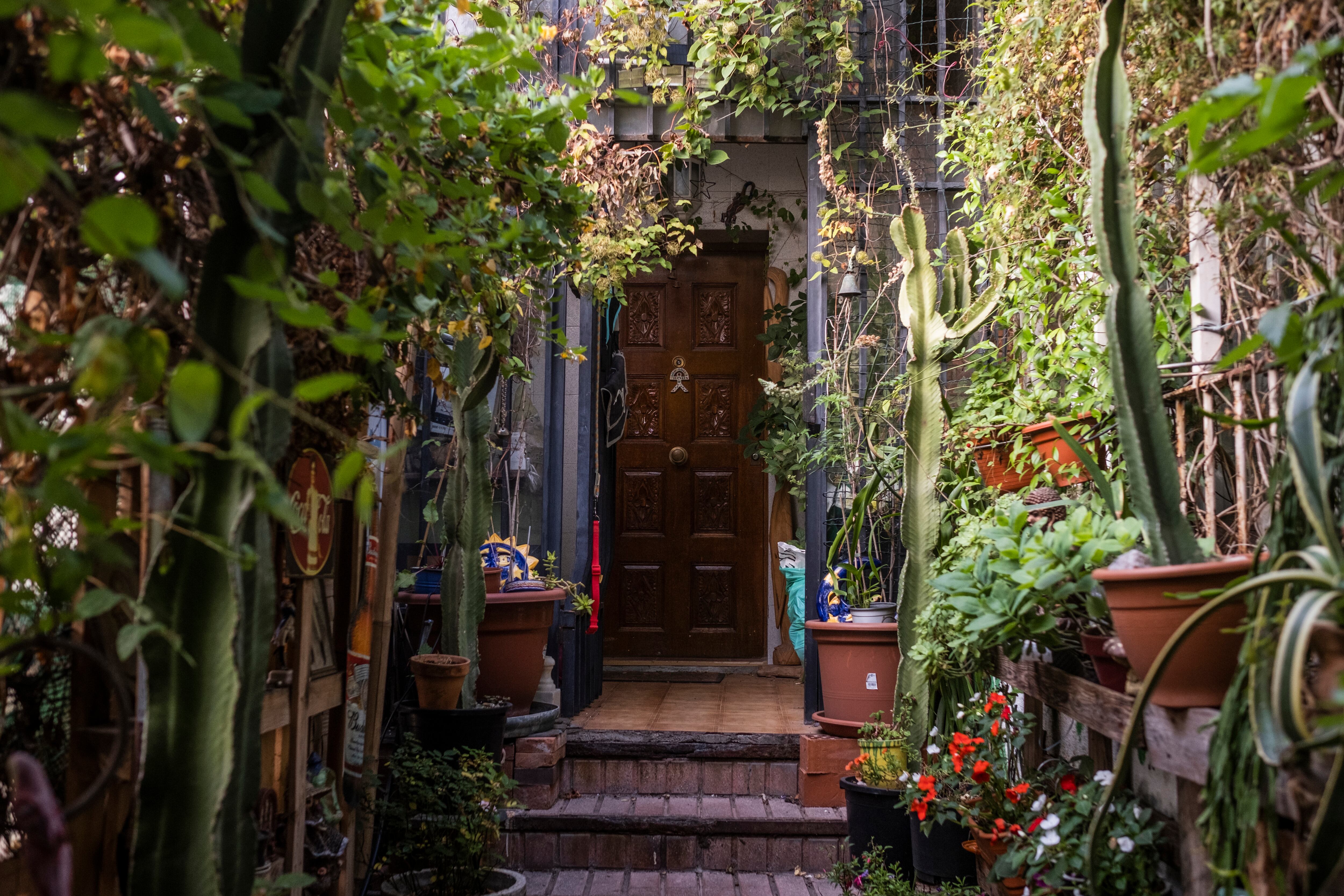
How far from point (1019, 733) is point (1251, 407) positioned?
1.08m

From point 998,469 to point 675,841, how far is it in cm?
181

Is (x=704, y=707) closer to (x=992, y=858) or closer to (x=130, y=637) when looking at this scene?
(x=992, y=858)

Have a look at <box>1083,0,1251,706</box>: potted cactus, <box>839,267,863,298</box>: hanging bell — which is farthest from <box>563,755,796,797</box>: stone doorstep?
<box>1083,0,1251,706</box>: potted cactus

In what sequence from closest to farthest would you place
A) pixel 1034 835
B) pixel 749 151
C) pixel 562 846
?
1. pixel 1034 835
2. pixel 562 846
3. pixel 749 151

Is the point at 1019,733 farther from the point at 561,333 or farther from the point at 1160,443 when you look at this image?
the point at 561,333

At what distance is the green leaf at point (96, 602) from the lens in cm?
108

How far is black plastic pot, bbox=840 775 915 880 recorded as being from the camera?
10.2 ft

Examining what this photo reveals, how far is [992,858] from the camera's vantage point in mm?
2422

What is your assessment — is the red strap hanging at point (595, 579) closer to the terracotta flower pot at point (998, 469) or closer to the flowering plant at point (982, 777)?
the terracotta flower pot at point (998, 469)

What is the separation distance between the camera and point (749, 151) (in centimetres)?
577

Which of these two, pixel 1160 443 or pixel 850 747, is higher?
pixel 1160 443

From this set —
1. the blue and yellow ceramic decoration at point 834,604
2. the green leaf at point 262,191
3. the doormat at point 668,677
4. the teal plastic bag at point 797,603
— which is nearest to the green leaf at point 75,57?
the green leaf at point 262,191

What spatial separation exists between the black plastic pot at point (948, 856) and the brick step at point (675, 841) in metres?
0.79

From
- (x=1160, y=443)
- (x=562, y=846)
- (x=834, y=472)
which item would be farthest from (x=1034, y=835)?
(x=834, y=472)
